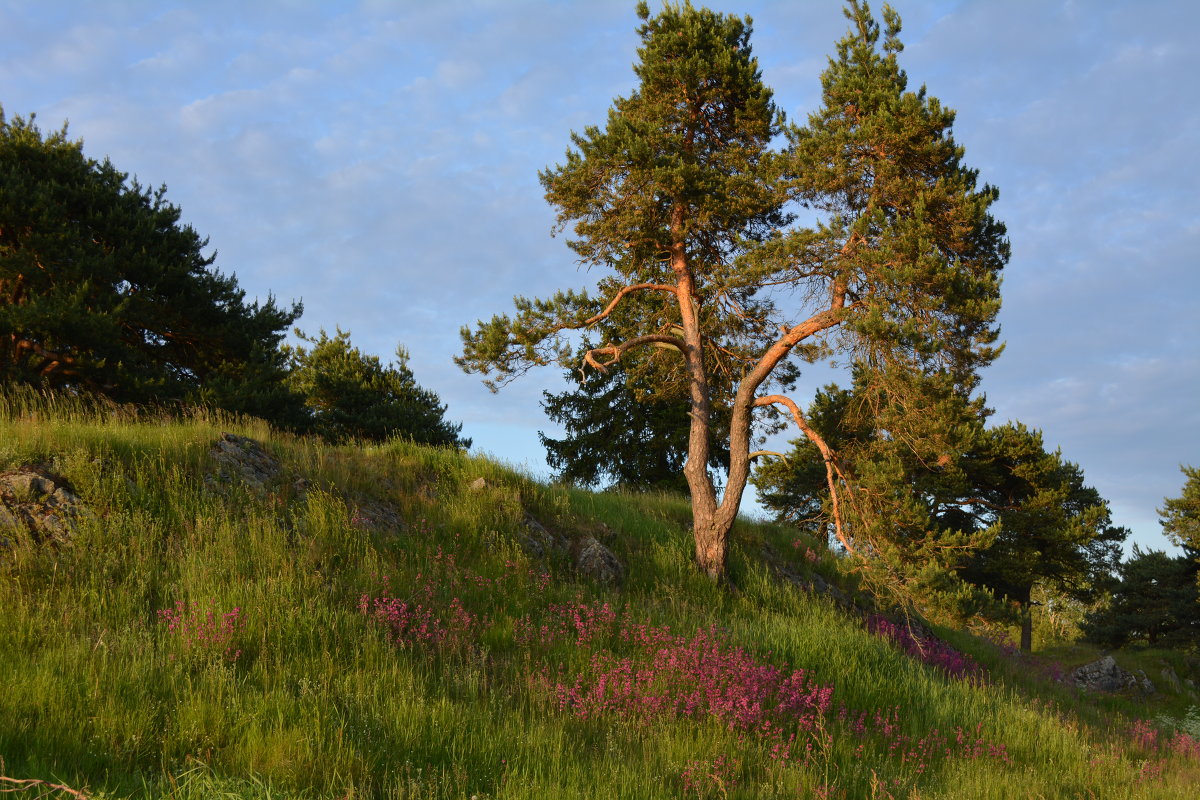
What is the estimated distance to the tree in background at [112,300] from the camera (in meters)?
17.0

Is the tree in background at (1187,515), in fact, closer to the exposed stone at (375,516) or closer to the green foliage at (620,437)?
the green foliage at (620,437)

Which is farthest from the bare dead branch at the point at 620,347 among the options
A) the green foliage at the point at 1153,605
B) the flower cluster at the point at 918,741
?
the green foliage at the point at 1153,605

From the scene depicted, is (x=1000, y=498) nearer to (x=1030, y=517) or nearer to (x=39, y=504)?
(x=1030, y=517)

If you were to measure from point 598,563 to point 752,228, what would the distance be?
8.89 meters

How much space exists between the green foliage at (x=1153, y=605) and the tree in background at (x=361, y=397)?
2915 centimetres

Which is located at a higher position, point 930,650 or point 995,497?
point 995,497

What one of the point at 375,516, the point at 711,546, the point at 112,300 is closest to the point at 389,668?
the point at 375,516

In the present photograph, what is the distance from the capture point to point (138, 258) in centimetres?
1866

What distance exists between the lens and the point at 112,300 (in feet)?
58.1

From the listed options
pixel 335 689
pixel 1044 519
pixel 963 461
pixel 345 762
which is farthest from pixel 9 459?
pixel 1044 519

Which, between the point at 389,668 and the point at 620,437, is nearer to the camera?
the point at 389,668

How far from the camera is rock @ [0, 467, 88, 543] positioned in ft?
25.1

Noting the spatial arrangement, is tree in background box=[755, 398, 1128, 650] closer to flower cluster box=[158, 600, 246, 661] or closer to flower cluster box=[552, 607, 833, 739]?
flower cluster box=[552, 607, 833, 739]

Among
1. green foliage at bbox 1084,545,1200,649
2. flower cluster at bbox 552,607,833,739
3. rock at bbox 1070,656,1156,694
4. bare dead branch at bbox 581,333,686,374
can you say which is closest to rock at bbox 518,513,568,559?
bare dead branch at bbox 581,333,686,374
